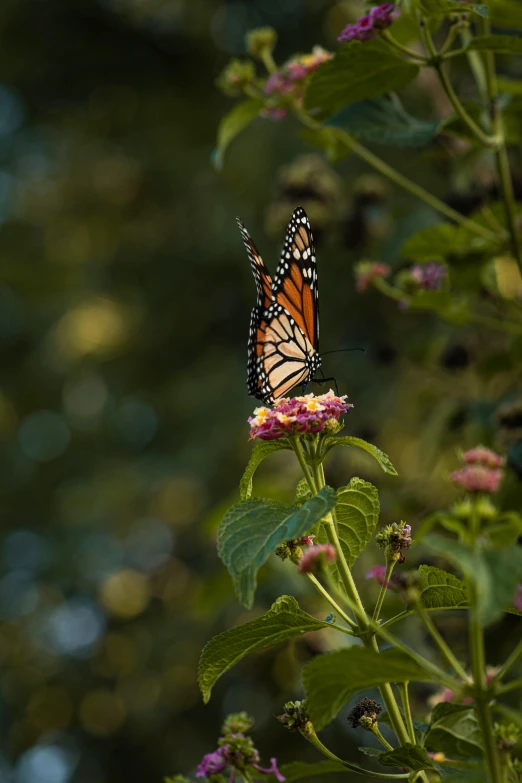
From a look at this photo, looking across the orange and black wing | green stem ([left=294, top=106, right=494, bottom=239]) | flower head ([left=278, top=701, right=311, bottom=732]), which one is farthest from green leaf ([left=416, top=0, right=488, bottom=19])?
flower head ([left=278, top=701, right=311, bottom=732])

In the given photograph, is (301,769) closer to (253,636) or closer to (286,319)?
(253,636)

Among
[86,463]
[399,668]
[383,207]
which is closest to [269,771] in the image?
[399,668]

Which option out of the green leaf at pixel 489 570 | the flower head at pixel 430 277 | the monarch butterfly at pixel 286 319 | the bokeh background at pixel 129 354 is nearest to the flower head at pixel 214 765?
the green leaf at pixel 489 570

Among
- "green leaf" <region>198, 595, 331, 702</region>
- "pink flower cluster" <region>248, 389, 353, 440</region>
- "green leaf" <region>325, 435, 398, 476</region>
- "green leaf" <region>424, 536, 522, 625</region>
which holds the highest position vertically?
"pink flower cluster" <region>248, 389, 353, 440</region>

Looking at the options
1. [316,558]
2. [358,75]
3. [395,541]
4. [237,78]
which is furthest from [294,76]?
[316,558]

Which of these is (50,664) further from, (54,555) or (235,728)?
(235,728)

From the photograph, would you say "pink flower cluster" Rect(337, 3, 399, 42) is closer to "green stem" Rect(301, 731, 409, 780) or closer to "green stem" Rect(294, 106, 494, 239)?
"green stem" Rect(294, 106, 494, 239)
